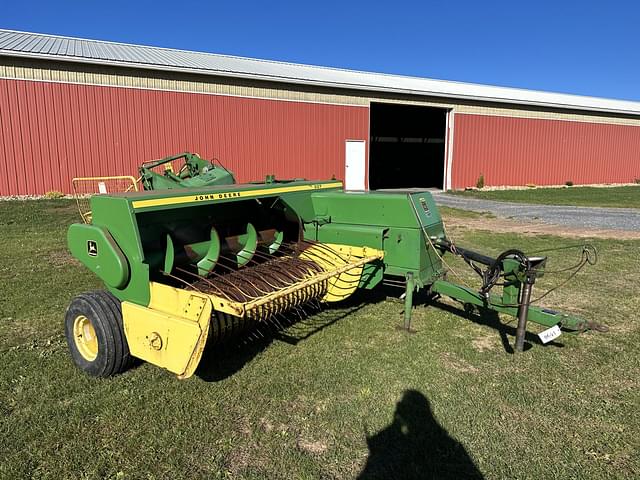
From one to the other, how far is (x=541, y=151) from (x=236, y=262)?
23.2 m

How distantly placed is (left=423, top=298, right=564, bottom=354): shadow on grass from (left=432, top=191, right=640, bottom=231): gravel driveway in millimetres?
7638

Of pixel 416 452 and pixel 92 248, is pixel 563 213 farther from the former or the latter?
pixel 92 248

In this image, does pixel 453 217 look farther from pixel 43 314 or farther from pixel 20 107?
pixel 20 107

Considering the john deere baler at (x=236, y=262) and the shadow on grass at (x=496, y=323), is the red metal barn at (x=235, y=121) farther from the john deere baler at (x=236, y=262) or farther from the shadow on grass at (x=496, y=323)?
the shadow on grass at (x=496, y=323)

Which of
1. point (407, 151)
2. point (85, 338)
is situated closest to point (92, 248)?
point (85, 338)

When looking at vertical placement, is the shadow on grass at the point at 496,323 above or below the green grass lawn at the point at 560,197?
below

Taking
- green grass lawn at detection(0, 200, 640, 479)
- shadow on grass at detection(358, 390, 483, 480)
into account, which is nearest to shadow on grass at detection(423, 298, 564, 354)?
green grass lawn at detection(0, 200, 640, 479)

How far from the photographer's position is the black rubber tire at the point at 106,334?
333cm

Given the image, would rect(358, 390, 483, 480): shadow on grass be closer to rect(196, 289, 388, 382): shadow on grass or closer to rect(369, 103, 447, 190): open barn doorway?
rect(196, 289, 388, 382): shadow on grass

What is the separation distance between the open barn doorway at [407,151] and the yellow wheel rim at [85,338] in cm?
2544

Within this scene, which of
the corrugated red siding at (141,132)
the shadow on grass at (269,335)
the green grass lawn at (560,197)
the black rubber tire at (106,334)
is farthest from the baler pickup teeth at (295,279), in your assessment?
the green grass lawn at (560,197)

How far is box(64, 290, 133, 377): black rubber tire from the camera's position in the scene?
333 centimetres

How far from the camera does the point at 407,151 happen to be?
3225 cm

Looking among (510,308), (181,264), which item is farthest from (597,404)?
(181,264)
